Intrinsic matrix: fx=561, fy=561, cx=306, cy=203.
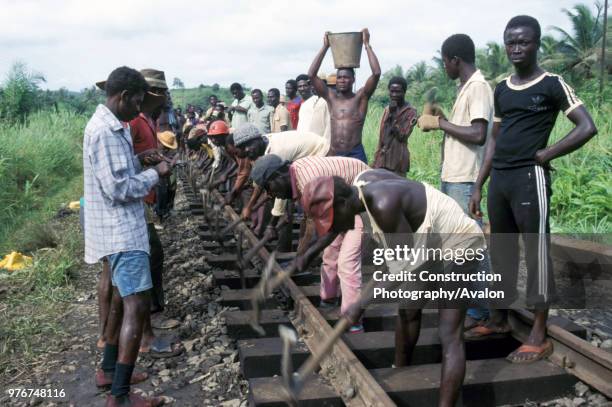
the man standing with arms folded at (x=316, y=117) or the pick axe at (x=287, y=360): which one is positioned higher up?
the man standing with arms folded at (x=316, y=117)

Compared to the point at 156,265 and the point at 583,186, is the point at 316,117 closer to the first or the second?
the point at 156,265

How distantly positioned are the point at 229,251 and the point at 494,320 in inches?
138

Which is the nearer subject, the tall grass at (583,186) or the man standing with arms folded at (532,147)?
the man standing with arms folded at (532,147)

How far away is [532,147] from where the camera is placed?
134 inches

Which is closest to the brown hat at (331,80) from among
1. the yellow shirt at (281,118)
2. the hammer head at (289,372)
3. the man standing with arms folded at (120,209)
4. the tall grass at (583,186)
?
the yellow shirt at (281,118)

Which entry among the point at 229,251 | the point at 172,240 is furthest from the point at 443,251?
the point at 172,240

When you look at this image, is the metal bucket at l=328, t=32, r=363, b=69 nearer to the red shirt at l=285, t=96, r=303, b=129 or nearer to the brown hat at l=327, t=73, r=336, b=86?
the brown hat at l=327, t=73, r=336, b=86

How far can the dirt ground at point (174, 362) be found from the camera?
3.46 m

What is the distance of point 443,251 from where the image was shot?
10.0ft

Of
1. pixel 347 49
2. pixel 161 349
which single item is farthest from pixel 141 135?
pixel 347 49

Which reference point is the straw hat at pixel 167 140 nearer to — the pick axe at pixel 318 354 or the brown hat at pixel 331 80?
the brown hat at pixel 331 80

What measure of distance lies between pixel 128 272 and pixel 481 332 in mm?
2344

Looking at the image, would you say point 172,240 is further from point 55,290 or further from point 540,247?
point 540,247

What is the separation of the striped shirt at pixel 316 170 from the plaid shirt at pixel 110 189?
1.08 metres
